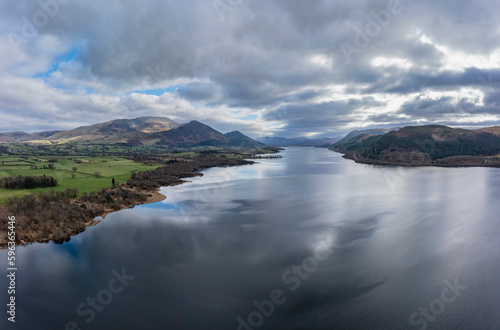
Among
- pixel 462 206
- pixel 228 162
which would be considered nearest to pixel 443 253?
pixel 462 206

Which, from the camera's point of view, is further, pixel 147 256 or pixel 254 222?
pixel 254 222

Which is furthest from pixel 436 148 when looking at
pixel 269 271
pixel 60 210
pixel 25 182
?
pixel 25 182

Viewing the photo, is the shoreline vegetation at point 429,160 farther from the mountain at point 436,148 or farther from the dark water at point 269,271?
the dark water at point 269,271

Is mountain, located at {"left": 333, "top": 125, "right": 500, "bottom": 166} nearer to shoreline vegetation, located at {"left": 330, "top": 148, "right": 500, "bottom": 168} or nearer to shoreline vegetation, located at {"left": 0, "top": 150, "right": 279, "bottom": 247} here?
shoreline vegetation, located at {"left": 330, "top": 148, "right": 500, "bottom": 168}

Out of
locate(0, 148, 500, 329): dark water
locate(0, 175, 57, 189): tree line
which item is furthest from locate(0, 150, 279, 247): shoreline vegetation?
locate(0, 175, 57, 189): tree line

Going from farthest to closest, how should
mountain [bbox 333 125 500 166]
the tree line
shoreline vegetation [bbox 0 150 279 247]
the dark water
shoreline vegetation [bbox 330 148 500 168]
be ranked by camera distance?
mountain [bbox 333 125 500 166] → shoreline vegetation [bbox 330 148 500 168] → the tree line → shoreline vegetation [bbox 0 150 279 247] → the dark water

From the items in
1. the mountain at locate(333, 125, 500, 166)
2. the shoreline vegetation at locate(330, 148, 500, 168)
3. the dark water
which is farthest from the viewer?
the mountain at locate(333, 125, 500, 166)

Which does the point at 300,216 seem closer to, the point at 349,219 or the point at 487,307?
the point at 349,219
